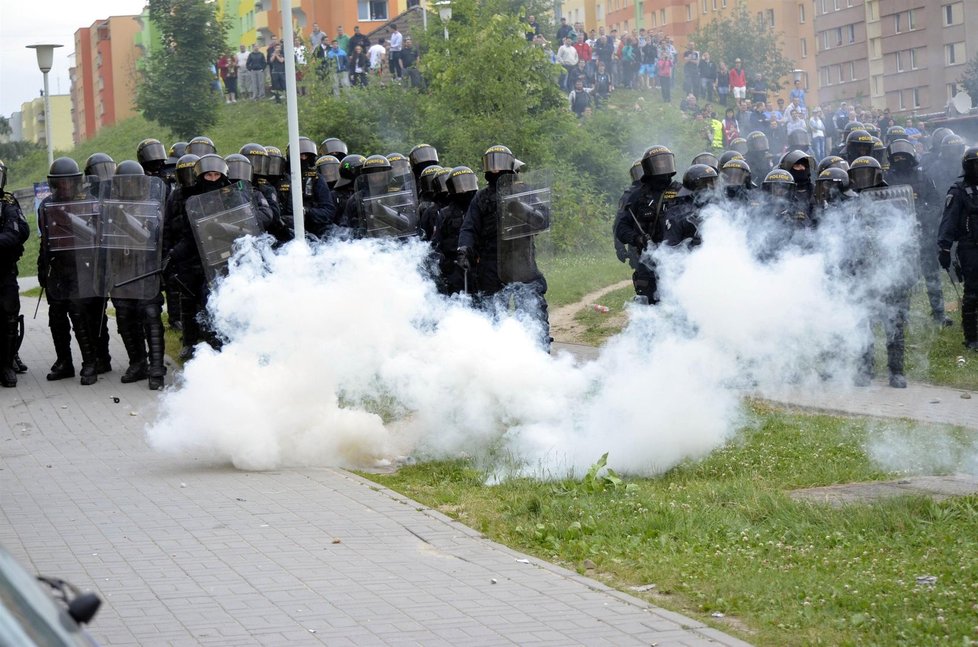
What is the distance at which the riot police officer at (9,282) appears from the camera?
1426 centimetres

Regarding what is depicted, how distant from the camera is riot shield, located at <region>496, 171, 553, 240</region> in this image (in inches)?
523

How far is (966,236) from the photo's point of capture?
1467 centimetres

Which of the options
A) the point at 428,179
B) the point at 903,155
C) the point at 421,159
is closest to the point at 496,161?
the point at 428,179

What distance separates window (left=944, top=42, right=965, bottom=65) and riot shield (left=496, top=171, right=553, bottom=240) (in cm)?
2691

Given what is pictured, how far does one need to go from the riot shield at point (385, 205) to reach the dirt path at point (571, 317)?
3255 millimetres

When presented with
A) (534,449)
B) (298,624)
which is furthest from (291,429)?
(298,624)

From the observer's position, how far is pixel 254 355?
1003 centimetres

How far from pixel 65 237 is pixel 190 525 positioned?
7105mm

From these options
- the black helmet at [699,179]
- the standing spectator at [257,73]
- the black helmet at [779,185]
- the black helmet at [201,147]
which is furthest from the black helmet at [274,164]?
the standing spectator at [257,73]

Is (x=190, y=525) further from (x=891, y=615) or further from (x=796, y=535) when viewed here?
(x=891, y=615)

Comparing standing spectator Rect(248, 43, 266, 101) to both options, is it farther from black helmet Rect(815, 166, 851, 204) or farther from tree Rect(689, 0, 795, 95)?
black helmet Rect(815, 166, 851, 204)

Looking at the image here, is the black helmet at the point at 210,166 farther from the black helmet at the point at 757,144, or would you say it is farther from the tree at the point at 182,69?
the tree at the point at 182,69

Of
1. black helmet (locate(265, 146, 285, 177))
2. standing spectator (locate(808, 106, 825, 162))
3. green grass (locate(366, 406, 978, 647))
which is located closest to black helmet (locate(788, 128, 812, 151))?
standing spectator (locate(808, 106, 825, 162))

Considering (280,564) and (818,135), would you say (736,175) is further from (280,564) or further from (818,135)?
(818,135)
